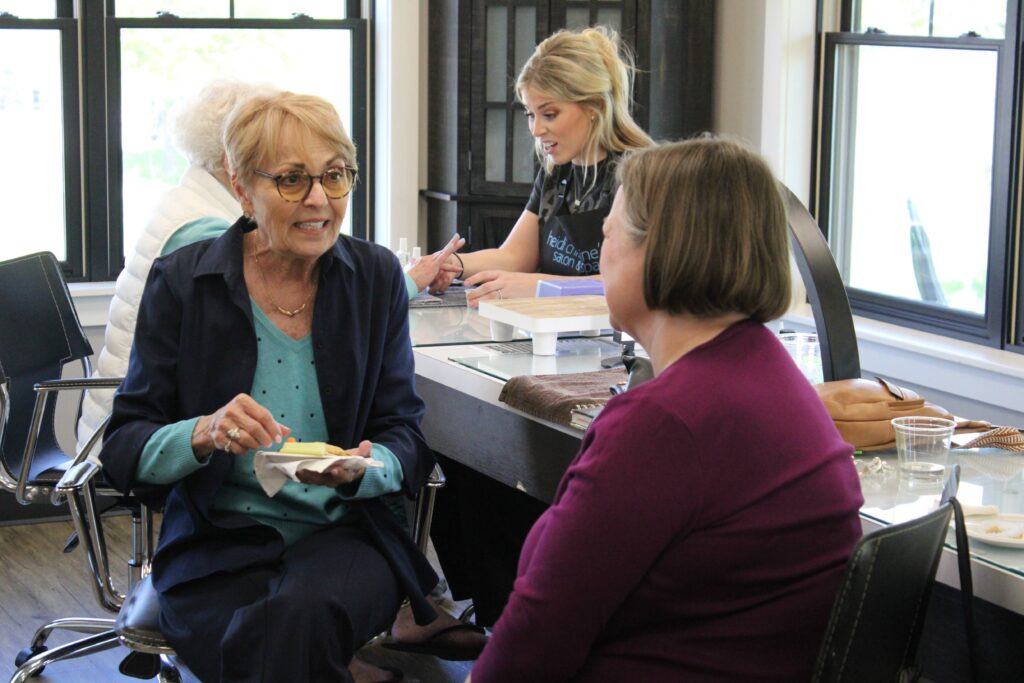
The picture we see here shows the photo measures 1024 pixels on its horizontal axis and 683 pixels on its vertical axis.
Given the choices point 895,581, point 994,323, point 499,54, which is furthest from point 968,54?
point 895,581

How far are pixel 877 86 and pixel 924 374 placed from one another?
1049 mm

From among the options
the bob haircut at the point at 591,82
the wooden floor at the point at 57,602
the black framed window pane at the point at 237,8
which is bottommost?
the wooden floor at the point at 57,602

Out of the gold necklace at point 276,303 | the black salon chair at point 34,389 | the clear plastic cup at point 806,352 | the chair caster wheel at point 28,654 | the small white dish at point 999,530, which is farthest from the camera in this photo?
the chair caster wheel at point 28,654

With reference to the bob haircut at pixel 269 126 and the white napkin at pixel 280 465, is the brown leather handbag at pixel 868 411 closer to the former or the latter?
the white napkin at pixel 280 465

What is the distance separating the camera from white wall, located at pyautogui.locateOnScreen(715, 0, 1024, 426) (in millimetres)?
3957

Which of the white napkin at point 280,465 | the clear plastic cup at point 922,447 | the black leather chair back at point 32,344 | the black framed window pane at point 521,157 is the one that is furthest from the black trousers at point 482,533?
the black framed window pane at point 521,157

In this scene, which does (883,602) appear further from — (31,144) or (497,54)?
(31,144)

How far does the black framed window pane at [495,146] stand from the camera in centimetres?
483

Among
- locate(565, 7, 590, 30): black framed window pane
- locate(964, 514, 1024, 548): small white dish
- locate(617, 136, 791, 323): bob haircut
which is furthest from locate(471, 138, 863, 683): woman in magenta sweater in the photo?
locate(565, 7, 590, 30): black framed window pane

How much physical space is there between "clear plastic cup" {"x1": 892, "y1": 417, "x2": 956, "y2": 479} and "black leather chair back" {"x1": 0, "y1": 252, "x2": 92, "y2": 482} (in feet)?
6.14

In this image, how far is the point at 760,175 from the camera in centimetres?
154

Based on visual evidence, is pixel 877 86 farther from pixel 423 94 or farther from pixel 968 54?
pixel 423 94

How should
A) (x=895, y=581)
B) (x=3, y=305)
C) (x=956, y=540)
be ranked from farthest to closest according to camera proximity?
(x=3, y=305), (x=956, y=540), (x=895, y=581)

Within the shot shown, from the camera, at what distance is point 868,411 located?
2.12 metres
